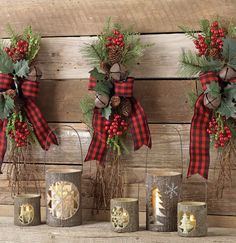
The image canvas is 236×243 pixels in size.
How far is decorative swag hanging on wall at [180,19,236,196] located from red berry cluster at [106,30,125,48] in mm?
190

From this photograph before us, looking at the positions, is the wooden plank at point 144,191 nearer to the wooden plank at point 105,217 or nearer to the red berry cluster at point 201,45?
the wooden plank at point 105,217

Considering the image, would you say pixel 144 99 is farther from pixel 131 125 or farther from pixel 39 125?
pixel 39 125

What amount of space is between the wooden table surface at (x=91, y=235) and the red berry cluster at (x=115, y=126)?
0.94 ft

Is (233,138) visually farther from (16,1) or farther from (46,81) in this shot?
(16,1)

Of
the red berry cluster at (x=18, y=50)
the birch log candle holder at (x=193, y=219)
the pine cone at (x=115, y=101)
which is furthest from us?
the red berry cluster at (x=18, y=50)

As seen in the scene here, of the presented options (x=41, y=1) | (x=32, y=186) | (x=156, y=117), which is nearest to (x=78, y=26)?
(x=41, y=1)

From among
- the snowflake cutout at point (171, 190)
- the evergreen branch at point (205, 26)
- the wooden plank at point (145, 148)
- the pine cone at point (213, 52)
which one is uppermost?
the evergreen branch at point (205, 26)

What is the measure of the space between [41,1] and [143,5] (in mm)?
344

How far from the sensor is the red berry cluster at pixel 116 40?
1953 millimetres

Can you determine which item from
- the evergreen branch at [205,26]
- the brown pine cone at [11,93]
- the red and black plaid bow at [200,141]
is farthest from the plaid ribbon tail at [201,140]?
the brown pine cone at [11,93]

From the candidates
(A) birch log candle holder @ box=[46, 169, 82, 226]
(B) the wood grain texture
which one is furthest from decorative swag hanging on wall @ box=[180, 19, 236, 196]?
(A) birch log candle holder @ box=[46, 169, 82, 226]

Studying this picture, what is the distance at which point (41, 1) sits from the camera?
211cm

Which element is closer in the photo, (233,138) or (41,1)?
(233,138)

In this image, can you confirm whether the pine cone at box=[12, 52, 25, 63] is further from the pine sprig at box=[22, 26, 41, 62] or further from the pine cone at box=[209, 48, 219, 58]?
the pine cone at box=[209, 48, 219, 58]
